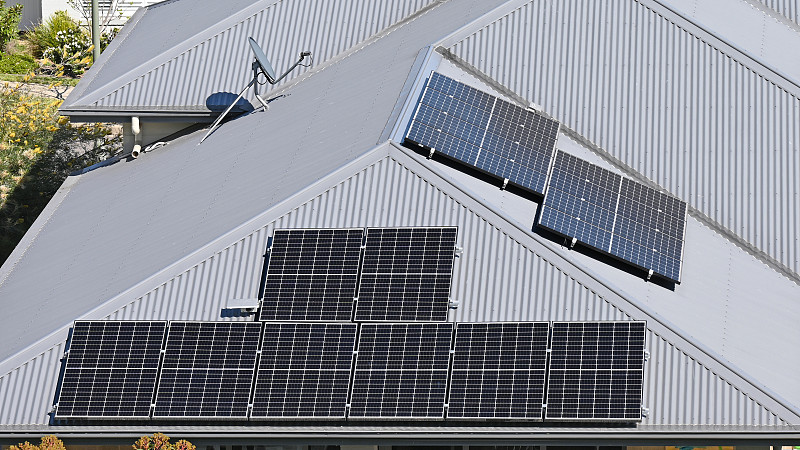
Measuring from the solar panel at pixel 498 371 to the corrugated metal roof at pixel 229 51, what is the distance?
13270 mm

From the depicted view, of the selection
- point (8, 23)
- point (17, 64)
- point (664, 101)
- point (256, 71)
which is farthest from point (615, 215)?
point (8, 23)

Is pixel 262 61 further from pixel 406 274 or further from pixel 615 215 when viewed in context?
pixel 615 215

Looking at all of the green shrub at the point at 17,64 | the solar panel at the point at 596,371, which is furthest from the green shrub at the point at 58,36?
the solar panel at the point at 596,371

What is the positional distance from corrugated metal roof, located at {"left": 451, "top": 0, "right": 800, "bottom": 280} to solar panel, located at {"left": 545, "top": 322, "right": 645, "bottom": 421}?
6.49 meters

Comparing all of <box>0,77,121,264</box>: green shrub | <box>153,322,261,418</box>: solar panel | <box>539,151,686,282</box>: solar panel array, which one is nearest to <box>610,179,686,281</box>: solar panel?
<box>539,151,686,282</box>: solar panel array

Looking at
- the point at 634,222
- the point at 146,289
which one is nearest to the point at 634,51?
the point at 634,222

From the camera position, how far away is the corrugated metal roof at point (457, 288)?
1064 inches

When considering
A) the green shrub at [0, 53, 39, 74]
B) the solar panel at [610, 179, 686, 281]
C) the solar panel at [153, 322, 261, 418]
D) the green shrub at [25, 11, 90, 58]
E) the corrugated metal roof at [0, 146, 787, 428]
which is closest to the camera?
the corrugated metal roof at [0, 146, 787, 428]

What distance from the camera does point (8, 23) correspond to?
5850cm

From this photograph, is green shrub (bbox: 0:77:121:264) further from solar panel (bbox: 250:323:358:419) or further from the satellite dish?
solar panel (bbox: 250:323:358:419)

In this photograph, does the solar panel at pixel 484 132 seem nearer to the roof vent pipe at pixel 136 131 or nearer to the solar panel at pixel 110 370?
the solar panel at pixel 110 370

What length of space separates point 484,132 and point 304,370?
26.9 ft

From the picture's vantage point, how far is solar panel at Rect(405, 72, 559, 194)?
31406 mm

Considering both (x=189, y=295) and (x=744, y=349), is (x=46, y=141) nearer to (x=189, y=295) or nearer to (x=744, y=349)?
(x=189, y=295)
